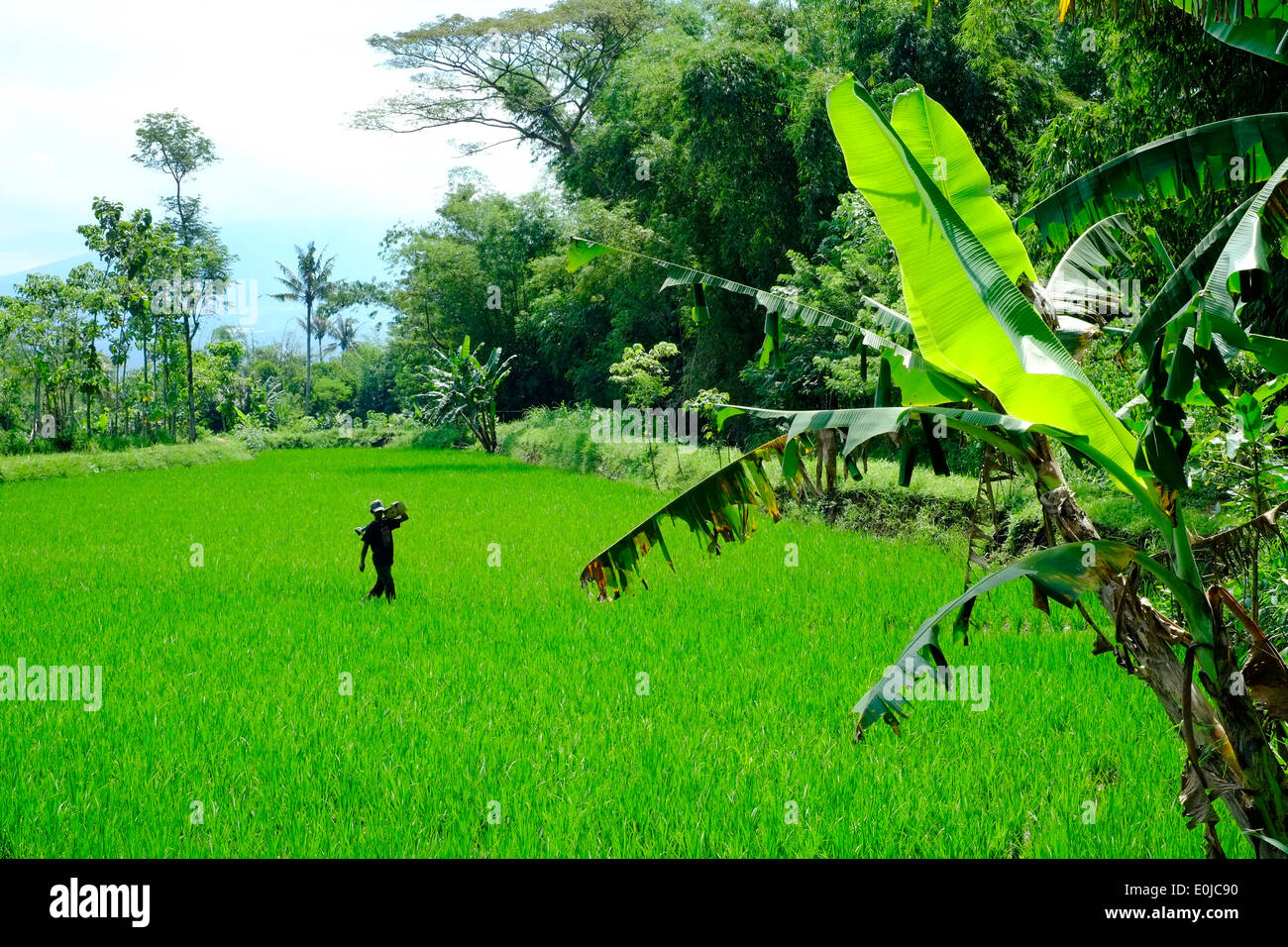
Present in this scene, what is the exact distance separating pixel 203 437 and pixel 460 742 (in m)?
26.2

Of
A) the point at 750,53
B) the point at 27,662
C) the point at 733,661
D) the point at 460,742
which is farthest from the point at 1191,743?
the point at 750,53

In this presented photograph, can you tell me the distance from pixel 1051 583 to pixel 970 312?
75cm

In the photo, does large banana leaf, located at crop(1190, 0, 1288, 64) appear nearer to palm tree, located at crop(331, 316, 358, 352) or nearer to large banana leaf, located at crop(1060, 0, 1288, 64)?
large banana leaf, located at crop(1060, 0, 1288, 64)

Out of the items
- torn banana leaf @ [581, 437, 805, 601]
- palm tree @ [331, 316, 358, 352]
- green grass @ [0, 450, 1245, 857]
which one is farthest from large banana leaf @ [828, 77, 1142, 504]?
palm tree @ [331, 316, 358, 352]

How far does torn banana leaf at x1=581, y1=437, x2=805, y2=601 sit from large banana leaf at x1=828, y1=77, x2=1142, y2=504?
753 millimetres

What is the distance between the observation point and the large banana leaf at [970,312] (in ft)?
7.62

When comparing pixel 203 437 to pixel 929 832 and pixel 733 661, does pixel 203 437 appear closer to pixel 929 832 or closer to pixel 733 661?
pixel 733 661

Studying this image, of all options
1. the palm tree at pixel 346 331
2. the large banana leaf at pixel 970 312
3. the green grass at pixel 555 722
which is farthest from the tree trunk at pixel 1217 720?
the palm tree at pixel 346 331

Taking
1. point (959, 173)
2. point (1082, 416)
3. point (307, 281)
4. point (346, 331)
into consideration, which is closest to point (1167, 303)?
point (1082, 416)

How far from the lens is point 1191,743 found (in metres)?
2.16

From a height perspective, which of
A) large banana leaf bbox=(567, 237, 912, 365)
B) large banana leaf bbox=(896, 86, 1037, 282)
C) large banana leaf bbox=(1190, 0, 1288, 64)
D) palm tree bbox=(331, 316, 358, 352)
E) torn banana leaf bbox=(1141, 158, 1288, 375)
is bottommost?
torn banana leaf bbox=(1141, 158, 1288, 375)

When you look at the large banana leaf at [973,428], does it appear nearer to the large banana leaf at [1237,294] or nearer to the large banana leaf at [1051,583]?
the large banana leaf at [1051,583]

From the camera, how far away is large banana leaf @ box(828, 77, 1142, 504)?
7.62 feet

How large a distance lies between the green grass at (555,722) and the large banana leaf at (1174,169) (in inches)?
86.3
